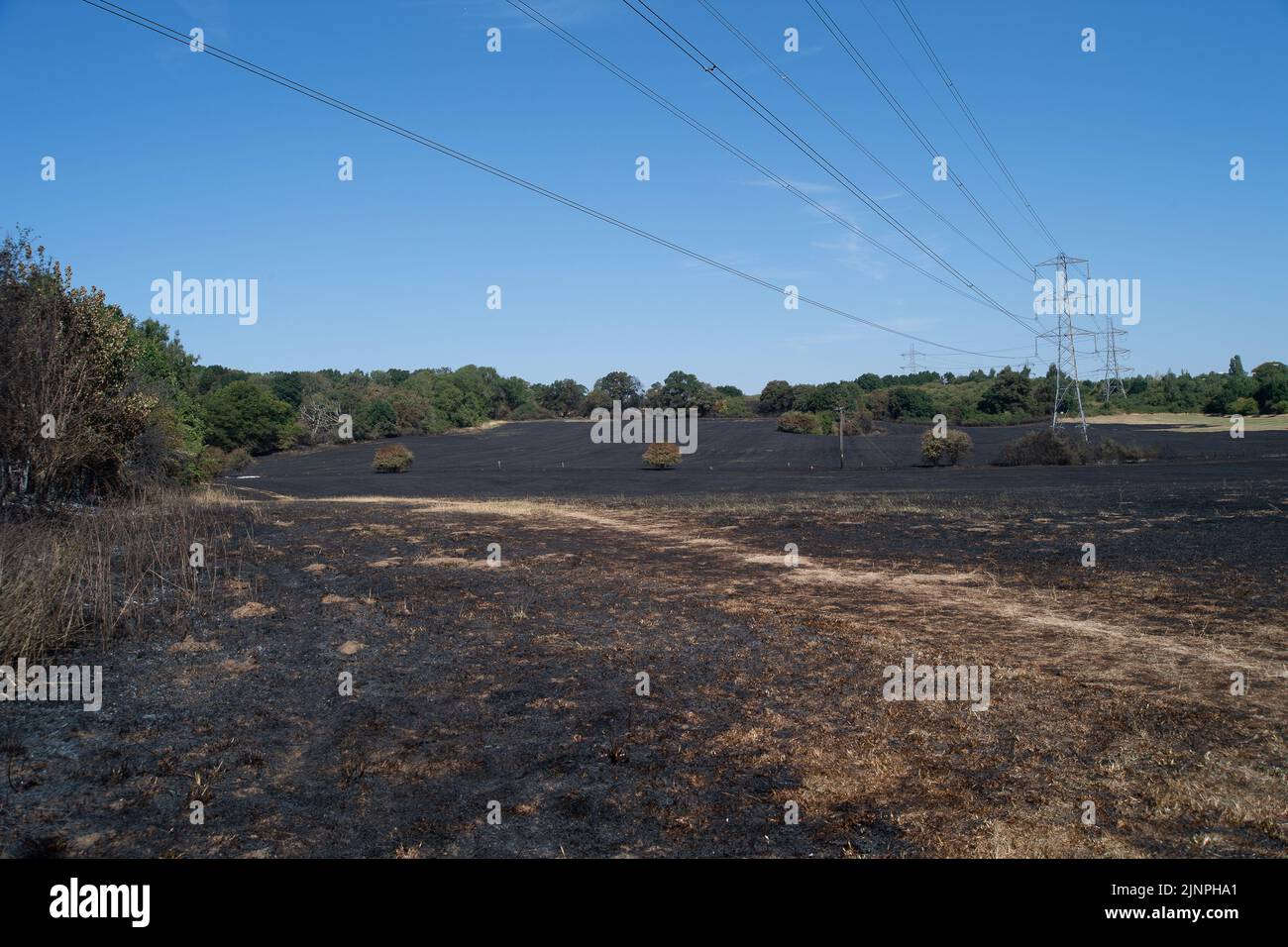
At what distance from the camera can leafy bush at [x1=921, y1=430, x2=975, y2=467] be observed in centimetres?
5184

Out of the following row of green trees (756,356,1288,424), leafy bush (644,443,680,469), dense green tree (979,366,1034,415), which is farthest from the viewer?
dense green tree (979,366,1034,415)

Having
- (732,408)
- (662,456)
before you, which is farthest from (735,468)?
(732,408)

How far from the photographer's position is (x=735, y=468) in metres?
56.2

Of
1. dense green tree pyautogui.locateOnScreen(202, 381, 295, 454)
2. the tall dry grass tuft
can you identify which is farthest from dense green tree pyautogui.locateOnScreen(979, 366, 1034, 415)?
the tall dry grass tuft

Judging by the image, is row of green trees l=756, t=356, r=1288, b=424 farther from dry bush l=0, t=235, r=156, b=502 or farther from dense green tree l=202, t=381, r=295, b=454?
dry bush l=0, t=235, r=156, b=502

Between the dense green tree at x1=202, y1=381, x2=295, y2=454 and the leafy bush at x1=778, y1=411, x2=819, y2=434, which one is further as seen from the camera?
the leafy bush at x1=778, y1=411, x2=819, y2=434

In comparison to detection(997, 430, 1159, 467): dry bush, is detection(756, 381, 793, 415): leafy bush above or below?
above

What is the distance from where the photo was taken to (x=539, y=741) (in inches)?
254

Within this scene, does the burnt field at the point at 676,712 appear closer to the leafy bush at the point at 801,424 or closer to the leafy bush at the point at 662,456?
the leafy bush at the point at 662,456

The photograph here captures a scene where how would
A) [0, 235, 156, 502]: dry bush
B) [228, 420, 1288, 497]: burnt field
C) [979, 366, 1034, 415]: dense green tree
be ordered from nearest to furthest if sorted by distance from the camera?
1. [0, 235, 156, 502]: dry bush
2. [228, 420, 1288, 497]: burnt field
3. [979, 366, 1034, 415]: dense green tree

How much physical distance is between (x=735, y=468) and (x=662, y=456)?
549 centimetres

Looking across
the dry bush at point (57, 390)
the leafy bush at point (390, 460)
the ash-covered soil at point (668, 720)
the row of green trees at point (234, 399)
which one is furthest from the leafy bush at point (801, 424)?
the dry bush at point (57, 390)

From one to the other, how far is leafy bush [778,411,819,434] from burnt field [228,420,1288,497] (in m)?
1.63

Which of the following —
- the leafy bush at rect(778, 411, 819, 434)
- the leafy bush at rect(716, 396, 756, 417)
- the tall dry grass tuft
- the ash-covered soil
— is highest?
the leafy bush at rect(716, 396, 756, 417)
